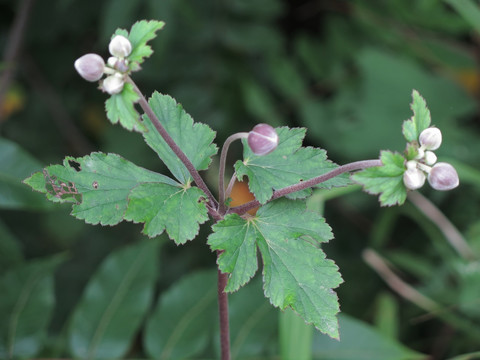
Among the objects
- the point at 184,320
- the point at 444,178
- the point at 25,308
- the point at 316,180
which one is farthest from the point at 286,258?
the point at 25,308

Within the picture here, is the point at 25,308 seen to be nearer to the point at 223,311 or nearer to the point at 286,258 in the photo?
the point at 223,311

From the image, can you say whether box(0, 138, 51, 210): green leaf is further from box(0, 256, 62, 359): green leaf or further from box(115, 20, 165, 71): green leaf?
box(115, 20, 165, 71): green leaf

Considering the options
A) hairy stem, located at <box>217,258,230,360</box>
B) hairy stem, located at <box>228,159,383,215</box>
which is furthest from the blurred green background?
hairy stem, located at <box>228,159,383,215</box>

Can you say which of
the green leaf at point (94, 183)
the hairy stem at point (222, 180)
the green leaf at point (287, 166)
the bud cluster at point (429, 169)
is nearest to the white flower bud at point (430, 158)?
the bud cluster at point (429, 169)

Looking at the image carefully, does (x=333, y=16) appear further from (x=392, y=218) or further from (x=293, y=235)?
(x=293, y=235)

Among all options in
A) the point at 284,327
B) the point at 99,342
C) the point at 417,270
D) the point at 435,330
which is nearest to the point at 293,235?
the point at 284,327
